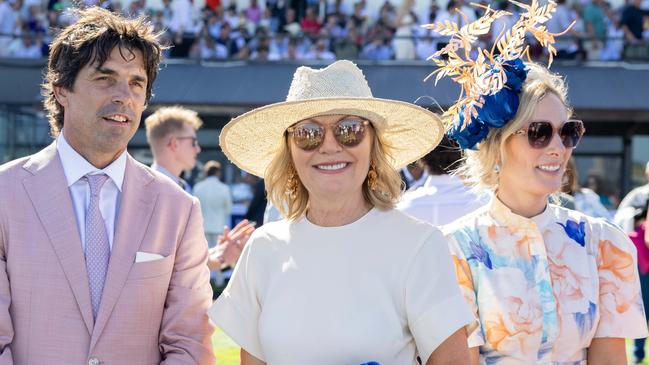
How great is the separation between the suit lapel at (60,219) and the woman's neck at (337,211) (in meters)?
0.79

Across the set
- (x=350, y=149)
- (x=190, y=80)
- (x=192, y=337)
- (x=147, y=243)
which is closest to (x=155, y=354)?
(x=192, y=337)

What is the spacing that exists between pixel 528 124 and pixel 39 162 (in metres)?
1.70

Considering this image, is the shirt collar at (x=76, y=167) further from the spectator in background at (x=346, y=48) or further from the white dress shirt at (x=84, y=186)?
the spectator in background at (x=346, y=48)

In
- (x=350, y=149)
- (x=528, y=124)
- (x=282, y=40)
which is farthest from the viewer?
(x=282, y=40)

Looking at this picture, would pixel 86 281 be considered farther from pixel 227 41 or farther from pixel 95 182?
pixel 227 41

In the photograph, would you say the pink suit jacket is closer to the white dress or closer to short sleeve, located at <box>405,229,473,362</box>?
the white dress

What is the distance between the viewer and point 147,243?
11.3 ft

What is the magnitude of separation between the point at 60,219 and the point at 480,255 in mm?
1426

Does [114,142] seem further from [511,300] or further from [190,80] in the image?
[190,80]

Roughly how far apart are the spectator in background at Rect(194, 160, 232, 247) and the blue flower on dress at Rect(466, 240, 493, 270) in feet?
33.5

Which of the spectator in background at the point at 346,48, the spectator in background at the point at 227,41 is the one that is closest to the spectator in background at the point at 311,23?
the spectator in background at the point at 346,48

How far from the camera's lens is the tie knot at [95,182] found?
3458mm

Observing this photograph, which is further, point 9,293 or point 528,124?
point 528,124

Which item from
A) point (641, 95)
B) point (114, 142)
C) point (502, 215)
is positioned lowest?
point (641, 95)
